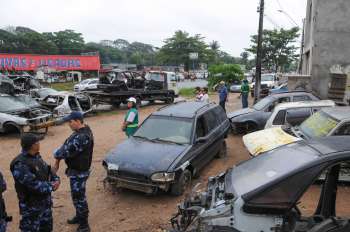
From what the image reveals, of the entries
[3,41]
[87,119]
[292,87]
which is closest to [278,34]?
[292,87]

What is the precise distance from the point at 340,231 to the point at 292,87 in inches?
635

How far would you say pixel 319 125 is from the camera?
25.1 ft

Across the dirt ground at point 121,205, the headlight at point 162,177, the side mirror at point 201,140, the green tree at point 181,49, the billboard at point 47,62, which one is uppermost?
the green tree at point 181,49

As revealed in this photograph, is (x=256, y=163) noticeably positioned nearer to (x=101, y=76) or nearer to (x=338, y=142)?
(x=338, y=142)

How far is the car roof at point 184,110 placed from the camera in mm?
8016

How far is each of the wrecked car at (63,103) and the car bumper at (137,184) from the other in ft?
29.7

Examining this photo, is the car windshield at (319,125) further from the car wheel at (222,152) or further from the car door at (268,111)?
the car door at (268,111)

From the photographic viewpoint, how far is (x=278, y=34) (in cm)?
4338

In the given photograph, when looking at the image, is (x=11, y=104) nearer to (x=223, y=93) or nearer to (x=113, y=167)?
(x=223, y=93)

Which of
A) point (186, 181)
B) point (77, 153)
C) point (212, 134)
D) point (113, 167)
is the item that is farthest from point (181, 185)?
point (77, 153)

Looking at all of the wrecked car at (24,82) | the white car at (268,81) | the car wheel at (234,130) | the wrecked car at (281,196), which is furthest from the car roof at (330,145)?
the white car at (268,81)

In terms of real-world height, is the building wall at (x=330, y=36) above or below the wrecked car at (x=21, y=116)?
above

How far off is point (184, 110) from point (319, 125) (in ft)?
9.39

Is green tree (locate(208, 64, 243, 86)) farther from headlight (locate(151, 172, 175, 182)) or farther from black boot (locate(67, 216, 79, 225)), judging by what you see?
black boot (locate(67, 216, 79, 225))
